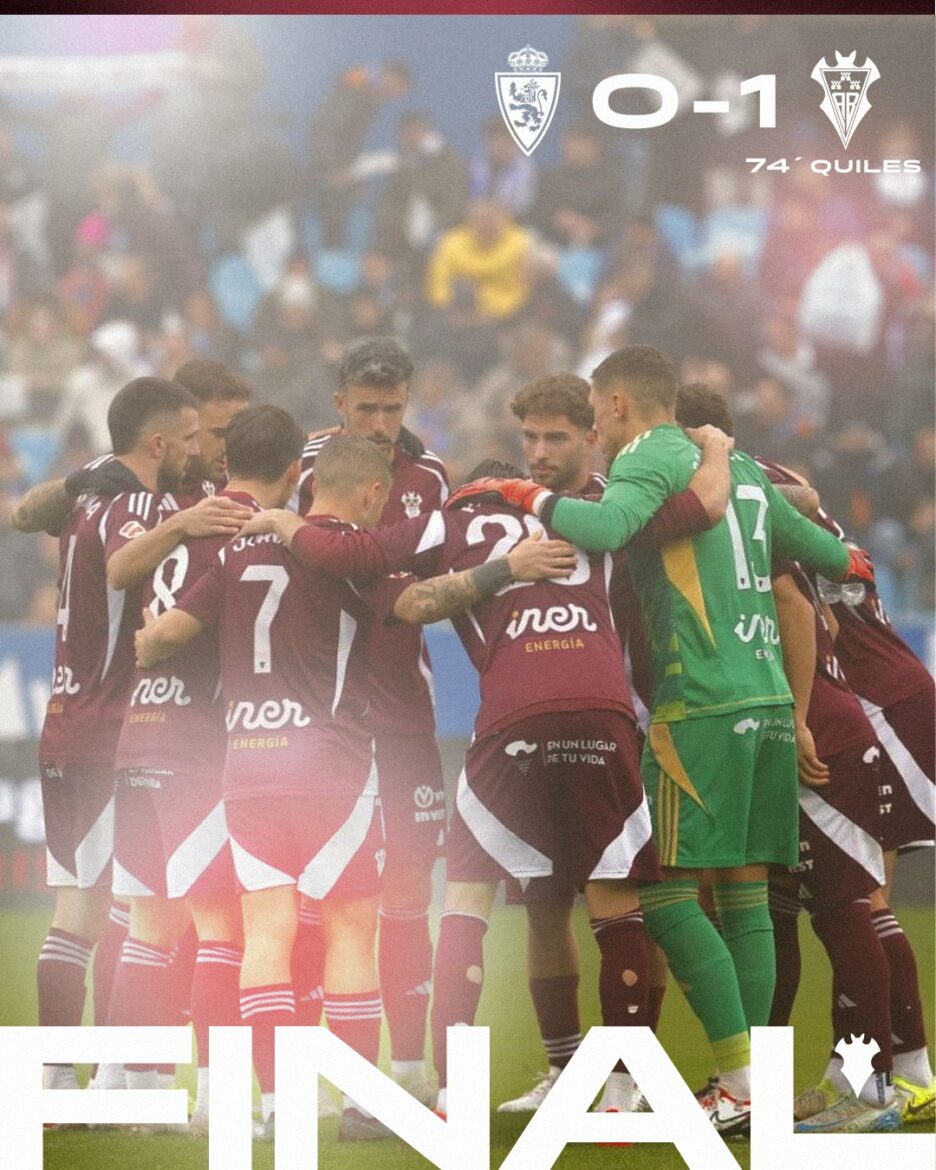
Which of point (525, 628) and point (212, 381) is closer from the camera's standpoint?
point (525, 628)

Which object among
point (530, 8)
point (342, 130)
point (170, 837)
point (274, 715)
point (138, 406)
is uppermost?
point (530, 8)

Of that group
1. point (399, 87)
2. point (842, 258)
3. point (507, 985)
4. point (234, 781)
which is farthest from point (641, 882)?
point (399, 87)

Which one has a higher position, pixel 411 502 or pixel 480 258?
pixel 480 258

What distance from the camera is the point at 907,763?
3783 millimetres

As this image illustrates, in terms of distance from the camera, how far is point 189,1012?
3.65 metres

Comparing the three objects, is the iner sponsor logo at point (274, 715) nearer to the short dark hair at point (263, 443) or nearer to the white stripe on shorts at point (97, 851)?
the white stripe on shorts at point (97, 851)

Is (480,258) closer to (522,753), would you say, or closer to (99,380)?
(99,380)

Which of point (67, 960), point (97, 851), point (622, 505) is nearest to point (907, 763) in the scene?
point (622, 505)

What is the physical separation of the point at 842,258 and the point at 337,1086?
7.05 ft

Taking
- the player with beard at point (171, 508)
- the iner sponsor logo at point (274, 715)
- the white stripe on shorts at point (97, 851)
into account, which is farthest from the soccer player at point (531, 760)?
the white stripe on shorts at point (97, 851)

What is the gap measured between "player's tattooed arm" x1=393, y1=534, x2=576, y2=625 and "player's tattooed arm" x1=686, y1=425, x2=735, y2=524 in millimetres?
325

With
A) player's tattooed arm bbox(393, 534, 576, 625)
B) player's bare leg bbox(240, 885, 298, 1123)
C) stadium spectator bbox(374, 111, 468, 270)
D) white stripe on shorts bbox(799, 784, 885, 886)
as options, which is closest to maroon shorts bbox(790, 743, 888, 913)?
white stripe on shorts bbox(799, 784, 885, 886)

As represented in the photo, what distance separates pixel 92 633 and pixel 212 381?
0.63 metres

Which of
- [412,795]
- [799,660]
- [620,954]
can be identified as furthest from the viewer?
[799,660]
